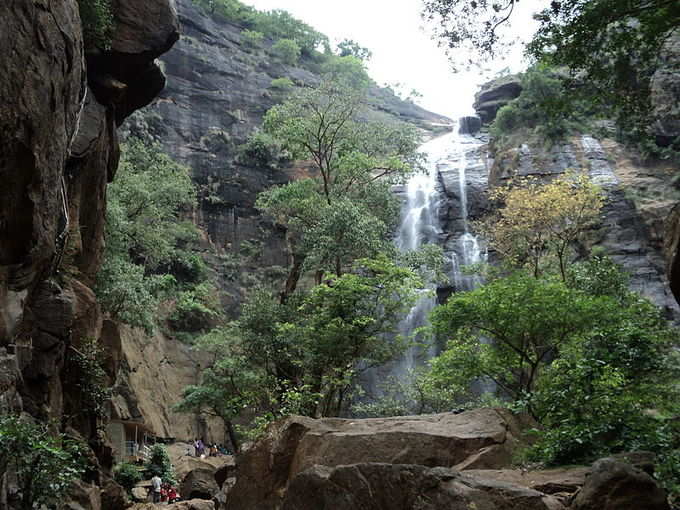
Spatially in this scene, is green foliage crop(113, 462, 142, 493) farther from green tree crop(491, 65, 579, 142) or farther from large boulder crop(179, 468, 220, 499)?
green tree crop(491, 65, 579, 142)

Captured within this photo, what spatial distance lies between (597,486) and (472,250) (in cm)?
2425

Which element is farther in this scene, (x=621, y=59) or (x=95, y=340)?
(x=95, y=340)

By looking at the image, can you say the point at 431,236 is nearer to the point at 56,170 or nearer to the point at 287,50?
the point at 56,170

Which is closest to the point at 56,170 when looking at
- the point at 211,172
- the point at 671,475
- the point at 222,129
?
the point at 671,475

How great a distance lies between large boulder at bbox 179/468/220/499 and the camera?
20359mm

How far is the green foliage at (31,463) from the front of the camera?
27.4ft

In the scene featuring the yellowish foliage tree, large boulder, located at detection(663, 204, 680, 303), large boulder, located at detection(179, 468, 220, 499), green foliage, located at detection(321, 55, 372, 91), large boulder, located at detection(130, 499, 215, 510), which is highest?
green foliage, located at detection(321, 55, 372, 91)

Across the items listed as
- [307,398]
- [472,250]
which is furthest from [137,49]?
[472,250]

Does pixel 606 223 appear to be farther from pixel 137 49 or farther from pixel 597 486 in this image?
pixel 597 486

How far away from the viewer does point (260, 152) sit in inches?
1560

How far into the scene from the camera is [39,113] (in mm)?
9281

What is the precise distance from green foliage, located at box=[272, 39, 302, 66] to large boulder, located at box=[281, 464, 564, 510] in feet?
153

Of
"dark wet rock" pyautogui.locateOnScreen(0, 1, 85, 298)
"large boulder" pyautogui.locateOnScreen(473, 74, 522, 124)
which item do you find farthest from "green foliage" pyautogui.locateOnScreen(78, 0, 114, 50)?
"large boulder" pyautogui.locateOnScreen(473, 74, 522, 124)

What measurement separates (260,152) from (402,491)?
34041mm
